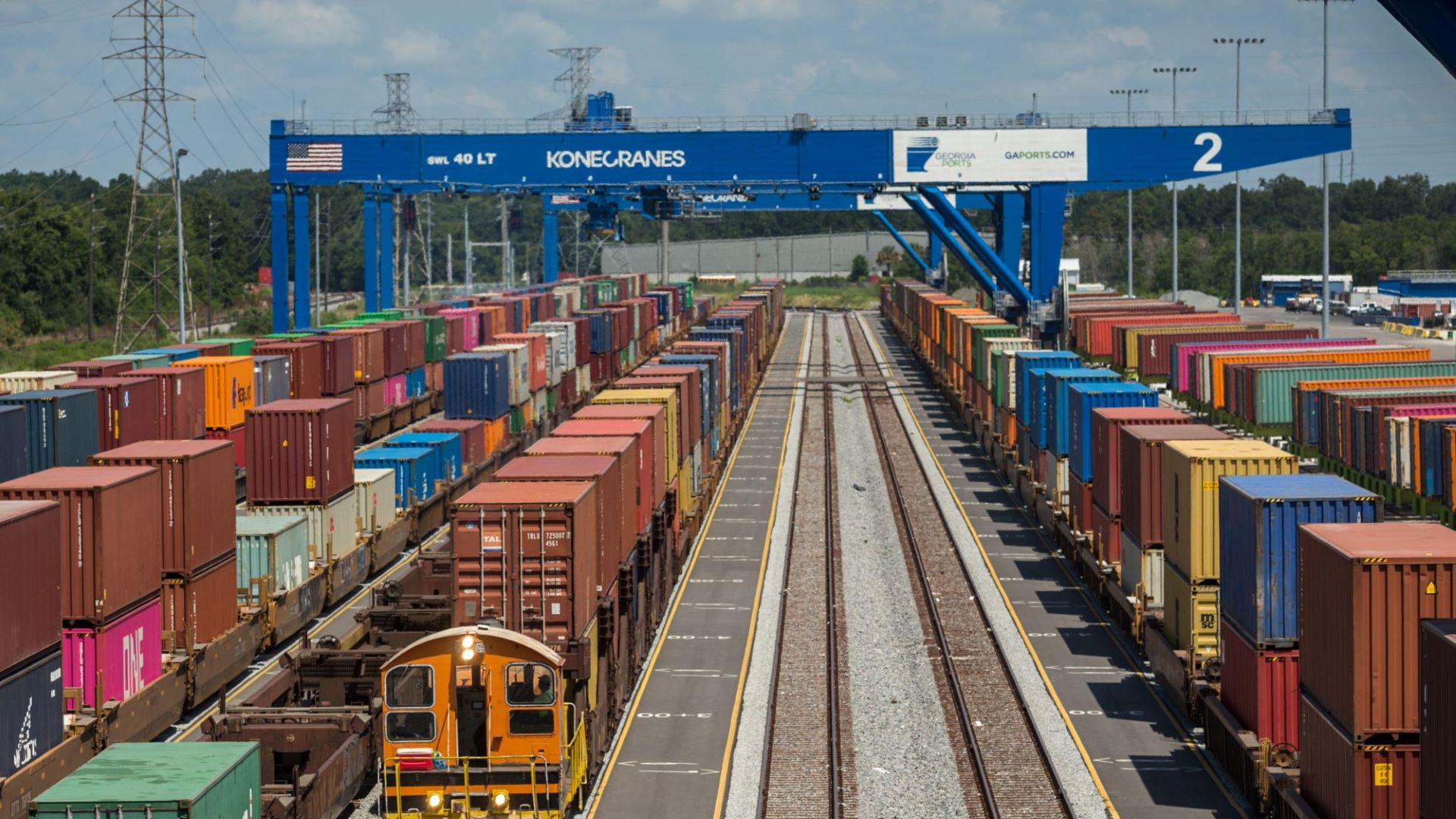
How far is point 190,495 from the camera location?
84.1ft

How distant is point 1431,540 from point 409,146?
1865 inches

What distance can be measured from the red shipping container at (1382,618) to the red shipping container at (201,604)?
54.6 feet

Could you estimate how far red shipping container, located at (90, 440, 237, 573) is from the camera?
25172mm

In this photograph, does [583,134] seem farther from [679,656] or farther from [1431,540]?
[1431,540]

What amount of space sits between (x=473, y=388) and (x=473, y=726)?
103ft

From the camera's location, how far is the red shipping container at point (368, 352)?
182 feet

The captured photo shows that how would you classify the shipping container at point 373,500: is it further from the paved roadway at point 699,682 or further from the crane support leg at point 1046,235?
the crane support leg at point 1046,235

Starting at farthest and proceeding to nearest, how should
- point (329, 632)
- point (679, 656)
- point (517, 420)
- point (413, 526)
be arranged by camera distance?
point (517, 420), point (413, 526), point (329, 632), point (679, 656)

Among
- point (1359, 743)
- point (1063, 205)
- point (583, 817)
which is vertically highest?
point (1063, 205)

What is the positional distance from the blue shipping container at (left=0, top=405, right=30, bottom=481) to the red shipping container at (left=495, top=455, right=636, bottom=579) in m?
10.4

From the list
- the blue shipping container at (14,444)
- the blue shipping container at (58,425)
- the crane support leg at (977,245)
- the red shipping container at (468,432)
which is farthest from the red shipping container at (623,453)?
the crane support leg at (977,245)

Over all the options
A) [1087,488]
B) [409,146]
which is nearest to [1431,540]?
[1087,488]

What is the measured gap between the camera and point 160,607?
24.8 metres

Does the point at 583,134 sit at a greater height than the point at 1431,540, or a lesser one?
greater
